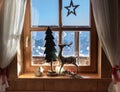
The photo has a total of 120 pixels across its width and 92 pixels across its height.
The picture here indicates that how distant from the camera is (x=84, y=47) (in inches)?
116

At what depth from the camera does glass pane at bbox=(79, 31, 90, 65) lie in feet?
9.64

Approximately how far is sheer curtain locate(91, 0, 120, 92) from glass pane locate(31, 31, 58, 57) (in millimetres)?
594

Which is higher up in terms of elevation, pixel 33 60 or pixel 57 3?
pixel 57 3

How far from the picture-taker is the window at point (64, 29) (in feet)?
9.57

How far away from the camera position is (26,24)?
294cm

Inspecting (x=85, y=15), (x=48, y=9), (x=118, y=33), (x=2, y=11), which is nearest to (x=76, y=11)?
(x=85, y=15)

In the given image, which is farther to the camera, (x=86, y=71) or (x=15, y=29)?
(x=86, y=71)

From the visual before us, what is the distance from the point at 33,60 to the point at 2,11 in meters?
0.67

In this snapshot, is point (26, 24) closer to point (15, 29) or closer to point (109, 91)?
point (15, 29)

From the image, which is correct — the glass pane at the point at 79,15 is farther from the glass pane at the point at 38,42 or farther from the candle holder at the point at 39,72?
the candle holder at the point at 39,72

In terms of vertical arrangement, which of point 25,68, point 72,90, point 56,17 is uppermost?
point 56,17

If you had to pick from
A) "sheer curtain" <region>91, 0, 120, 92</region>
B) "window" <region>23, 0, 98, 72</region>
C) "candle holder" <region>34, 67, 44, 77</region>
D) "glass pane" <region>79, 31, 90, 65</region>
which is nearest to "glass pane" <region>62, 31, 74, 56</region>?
"window" <region>23, 0, 98, 72</region>

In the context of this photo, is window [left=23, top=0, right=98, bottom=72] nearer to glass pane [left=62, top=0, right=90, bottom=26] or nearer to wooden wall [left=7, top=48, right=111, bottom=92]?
Result: glass pane [left=62, top=0, right=90, bottom=26]

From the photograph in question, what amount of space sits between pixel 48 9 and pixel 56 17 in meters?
0.13
